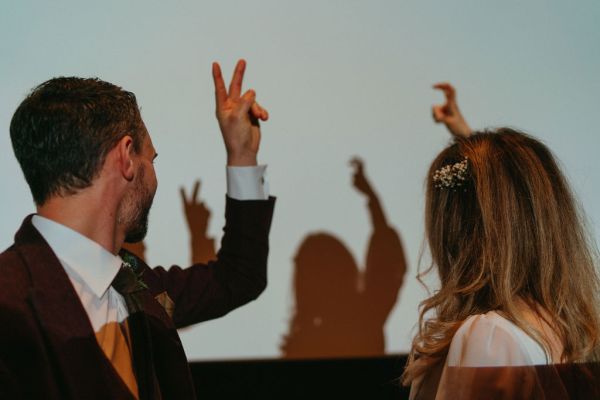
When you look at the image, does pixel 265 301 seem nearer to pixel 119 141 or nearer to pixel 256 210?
pixel 256 210

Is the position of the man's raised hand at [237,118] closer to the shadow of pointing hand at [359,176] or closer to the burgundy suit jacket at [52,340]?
the burgundy suit jacket at [52,340]

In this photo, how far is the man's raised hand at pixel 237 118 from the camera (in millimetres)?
1683

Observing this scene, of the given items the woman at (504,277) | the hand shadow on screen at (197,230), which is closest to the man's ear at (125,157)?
the woman at (504,277)

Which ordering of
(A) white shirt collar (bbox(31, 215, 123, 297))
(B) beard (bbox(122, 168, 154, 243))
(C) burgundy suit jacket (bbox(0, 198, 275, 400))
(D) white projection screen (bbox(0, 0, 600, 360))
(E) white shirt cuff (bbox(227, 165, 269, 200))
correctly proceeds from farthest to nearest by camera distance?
(D) white projection screen (bbox(0, 0, 600, 360))
(E) white shirt cuff (bbox(227, 165, 269, 200))
(B) beard (bbox(122, 168, 154, 243))
(A) white shirt collar (bbox(31, 215, 123, 297))
(C) burgundy suit jacket (bbox(0, 198, 275, 400))

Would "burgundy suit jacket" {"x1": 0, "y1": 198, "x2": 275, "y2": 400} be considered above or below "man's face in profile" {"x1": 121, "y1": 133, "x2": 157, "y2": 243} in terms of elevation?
below

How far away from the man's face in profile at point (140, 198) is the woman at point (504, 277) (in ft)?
1.74

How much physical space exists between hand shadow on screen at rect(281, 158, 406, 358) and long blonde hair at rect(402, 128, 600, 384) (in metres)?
0.70

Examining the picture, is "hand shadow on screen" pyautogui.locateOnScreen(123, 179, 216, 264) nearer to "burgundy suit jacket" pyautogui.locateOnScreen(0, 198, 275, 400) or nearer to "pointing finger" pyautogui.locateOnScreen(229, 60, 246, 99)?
"pointing finger" pyautogui.locateOnScreen(229, 60, 246, 99)

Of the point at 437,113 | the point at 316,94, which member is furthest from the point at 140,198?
the point at 437,113

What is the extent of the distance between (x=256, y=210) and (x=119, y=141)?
1.35ft

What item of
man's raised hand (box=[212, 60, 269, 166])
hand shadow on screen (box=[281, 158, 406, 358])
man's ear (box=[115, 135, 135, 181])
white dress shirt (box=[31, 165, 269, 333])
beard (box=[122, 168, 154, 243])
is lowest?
hand shadow on screen (box=[281, 158, 406, 358])

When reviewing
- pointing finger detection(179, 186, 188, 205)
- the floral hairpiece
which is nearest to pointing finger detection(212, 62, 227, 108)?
pointing finger detection(179, 186, 188, 205)

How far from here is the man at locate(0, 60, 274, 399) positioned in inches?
45.9

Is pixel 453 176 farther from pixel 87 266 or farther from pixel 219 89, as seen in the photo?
pixel 87 266
